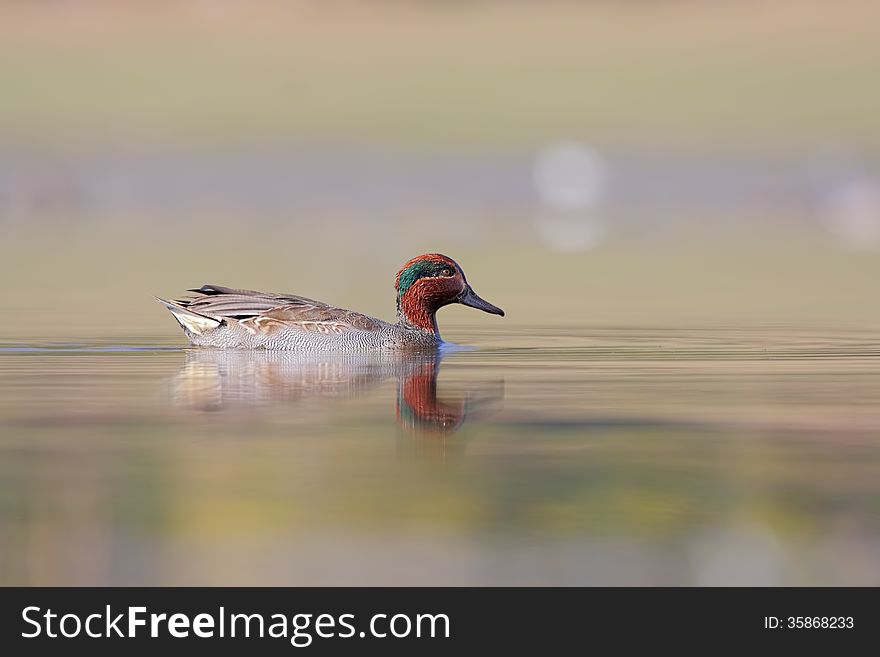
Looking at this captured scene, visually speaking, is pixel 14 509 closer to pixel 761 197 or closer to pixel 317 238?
pixel 317 238

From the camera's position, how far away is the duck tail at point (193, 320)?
14.9 metres

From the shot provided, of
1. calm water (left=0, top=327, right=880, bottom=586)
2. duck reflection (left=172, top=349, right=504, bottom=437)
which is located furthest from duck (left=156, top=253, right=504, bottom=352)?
calm water (left=0, top=327, right=880, bottom=586)

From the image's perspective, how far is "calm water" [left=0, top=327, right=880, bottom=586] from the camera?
267 inches

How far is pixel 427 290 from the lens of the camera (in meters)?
15.5

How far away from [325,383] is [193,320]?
2.94m

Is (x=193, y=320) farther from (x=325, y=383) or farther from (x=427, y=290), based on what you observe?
(x=325, y=383)

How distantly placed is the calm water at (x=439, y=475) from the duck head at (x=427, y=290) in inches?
84.3

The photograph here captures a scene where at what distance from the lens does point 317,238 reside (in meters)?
41.9

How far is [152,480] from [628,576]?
97.3 inches

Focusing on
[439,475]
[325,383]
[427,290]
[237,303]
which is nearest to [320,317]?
[237,303]

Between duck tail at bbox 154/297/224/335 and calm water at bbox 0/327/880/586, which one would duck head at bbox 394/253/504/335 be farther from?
calm water at bbox 0/327/880/586

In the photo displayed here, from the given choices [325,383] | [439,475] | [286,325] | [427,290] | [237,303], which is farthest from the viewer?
[427,290]

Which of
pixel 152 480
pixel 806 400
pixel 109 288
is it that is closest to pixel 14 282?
pixel 109 288

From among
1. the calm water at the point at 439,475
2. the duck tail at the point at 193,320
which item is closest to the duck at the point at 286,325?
the duck tail at the point at 193,320
